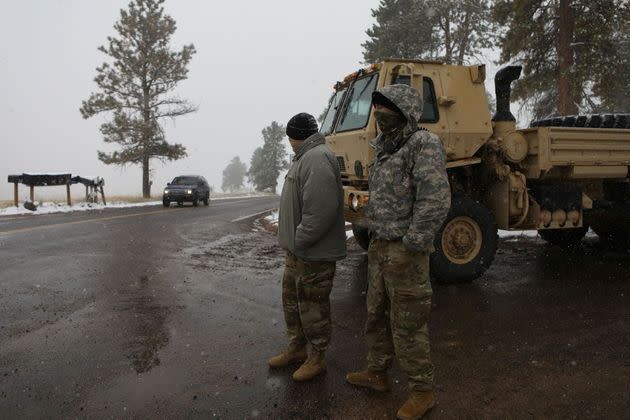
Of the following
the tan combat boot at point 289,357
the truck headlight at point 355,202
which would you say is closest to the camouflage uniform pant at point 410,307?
the tan combat boot at point 289,357

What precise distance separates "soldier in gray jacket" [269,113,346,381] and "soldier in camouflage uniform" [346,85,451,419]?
384 mm

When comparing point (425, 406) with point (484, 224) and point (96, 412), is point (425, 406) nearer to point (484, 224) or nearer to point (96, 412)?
point (96, 412)

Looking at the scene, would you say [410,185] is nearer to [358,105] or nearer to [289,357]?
[289,357]

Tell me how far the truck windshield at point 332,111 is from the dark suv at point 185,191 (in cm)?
1698

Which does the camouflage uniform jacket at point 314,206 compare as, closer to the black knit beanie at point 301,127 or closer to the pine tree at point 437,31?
the black knit beanie at point 301,127

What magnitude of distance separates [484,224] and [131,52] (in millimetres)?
29745

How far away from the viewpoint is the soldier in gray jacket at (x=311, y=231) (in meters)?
3.29

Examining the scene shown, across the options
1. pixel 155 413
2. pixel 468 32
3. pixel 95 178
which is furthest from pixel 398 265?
pixel 468 32

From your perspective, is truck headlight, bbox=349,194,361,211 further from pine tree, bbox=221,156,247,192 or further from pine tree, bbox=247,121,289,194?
pine tree, bbox=221,156,247,192

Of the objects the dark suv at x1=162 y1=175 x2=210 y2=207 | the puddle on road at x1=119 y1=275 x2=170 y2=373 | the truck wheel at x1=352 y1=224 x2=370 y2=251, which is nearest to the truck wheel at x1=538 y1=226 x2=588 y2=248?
the truck wheel at x1=352 y1=224 x2=370 y2=251

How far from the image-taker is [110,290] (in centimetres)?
590

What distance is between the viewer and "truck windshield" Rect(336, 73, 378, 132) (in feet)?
20.8

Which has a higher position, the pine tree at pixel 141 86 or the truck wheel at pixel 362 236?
→ the pine tree at pixel 141 86

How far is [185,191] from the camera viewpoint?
23.1 m
